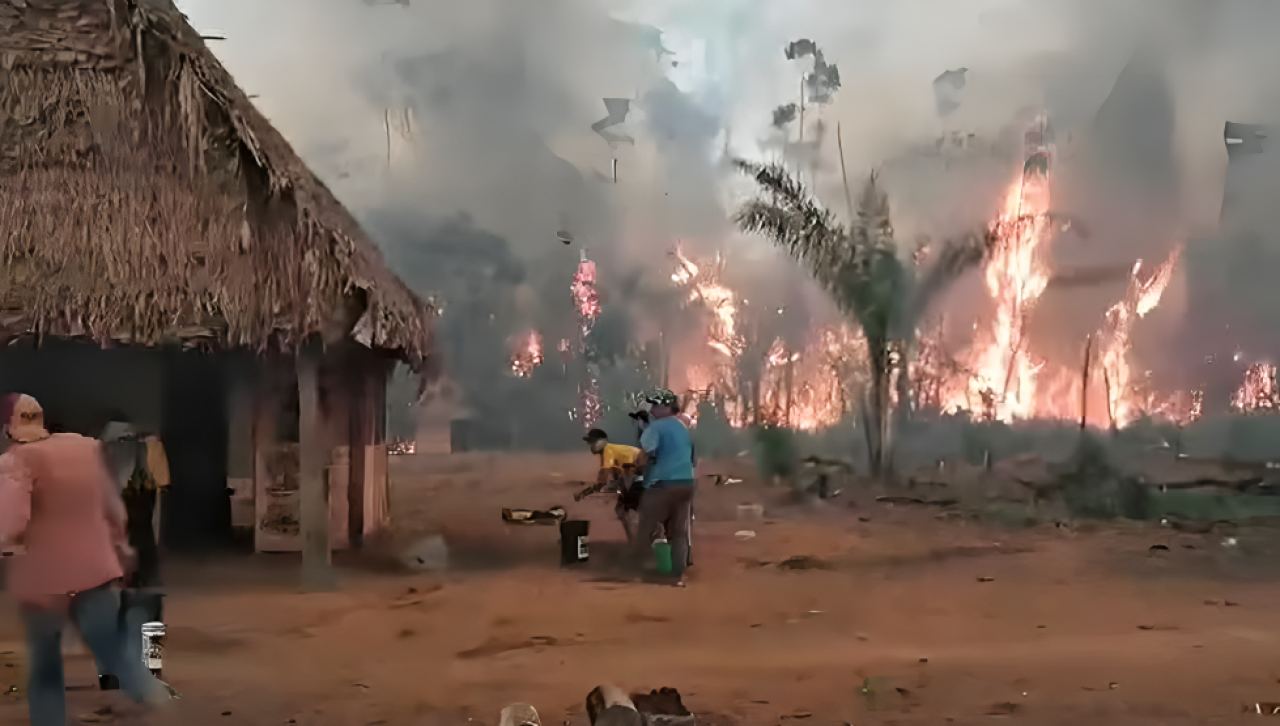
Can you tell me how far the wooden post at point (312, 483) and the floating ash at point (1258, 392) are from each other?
8.02 metres

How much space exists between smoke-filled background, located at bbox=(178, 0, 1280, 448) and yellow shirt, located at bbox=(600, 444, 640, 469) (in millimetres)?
507

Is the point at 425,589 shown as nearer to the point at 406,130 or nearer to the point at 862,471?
the point at 406,130

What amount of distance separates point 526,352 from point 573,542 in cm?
204

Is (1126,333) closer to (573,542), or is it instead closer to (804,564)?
(804,564)

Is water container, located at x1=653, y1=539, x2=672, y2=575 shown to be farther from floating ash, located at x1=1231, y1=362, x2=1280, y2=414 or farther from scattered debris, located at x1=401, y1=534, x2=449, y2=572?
floating ash, located at x1=1231, y1=362, x2=1280, y2=414

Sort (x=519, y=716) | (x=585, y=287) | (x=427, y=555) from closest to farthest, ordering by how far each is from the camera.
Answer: (x=519, y=716) → (x=427, y=555) → (x=585, y=287)

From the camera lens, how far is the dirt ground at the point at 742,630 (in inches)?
148

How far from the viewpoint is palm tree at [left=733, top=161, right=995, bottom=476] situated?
752 centimetres

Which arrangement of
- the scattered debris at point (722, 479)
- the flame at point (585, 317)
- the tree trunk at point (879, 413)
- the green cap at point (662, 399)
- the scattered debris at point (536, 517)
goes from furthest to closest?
the tree trunk at point (879, 413) → the scattered debris at point (722, 479) → the scattered debris at point (536, 517) → the flame at point (585, 317) → the green cap at point (662, 399)

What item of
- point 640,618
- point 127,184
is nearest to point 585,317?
point 640,618

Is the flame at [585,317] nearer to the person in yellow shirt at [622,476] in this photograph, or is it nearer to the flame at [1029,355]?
the person in yellow shirt at [622,476]

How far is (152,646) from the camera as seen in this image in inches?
148

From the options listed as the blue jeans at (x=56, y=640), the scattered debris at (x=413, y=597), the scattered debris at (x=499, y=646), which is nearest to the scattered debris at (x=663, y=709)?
the scattered debris at (x=499, y=646)

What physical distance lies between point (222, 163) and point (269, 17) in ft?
7.34
